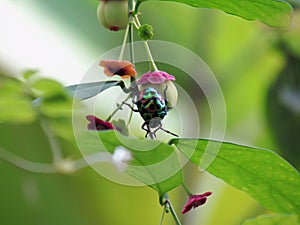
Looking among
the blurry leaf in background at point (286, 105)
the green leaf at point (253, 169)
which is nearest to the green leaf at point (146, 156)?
the green leaf at point (253, 169)

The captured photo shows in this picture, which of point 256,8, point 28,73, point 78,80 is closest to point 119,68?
point 256,8

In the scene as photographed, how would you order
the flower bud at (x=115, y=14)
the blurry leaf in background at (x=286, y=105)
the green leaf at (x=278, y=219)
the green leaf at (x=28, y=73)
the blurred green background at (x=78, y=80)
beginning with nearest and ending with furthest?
the green leaf at (x=278, y=219)
the flower bud at (x=115, y=14)
the green leaf at (x=28, y=73)
the blurry leaf in background at (x=286, y=105)
the blurred green background at (x=78, y=80)

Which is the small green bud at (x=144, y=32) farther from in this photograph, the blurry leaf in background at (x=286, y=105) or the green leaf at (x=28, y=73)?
the blurry leaf in background at (x=286, y=105)

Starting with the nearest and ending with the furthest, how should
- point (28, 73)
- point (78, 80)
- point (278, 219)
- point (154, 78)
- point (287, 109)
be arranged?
1. point (278, 219)
2. point (154, 78)
3. point (28, 73)
4. point (287, 109)
5. point (78, 80)

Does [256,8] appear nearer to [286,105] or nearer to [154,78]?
[154,78]

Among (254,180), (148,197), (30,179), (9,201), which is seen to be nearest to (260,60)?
(148,197)

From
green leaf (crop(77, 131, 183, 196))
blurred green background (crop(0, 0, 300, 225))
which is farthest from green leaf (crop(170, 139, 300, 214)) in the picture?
blurred green background (crop(0, 0, 300, 225))
